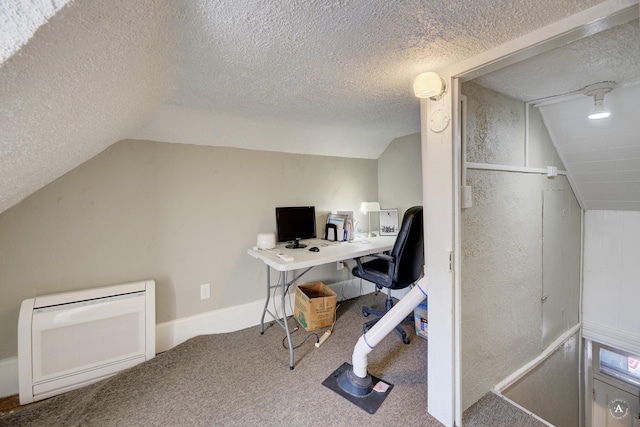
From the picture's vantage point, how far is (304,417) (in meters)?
1.47

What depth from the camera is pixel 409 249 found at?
2.12 m

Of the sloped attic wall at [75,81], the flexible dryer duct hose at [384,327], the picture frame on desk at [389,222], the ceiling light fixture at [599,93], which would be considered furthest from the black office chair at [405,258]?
the sloped attic wall at [75,81]

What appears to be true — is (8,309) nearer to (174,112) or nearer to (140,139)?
(140,139)

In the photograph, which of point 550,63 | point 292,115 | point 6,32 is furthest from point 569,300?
point 6,32

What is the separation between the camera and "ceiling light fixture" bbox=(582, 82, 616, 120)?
149 cm

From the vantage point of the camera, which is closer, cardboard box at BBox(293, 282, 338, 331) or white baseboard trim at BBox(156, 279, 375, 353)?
white baseboard trim at BBox(156, 279, 375, 353)

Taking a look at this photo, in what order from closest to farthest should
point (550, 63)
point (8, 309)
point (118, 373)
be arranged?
1. point (550, 63)
2. point (8, 309)
3. point (118, 373)

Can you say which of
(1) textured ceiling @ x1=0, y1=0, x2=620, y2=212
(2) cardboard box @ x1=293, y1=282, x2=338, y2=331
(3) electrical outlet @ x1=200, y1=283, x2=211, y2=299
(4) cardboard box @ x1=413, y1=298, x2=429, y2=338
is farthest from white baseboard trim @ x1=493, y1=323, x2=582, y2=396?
(3) electrical outlet @ x1=200, y1=283, x2=211, y2=299

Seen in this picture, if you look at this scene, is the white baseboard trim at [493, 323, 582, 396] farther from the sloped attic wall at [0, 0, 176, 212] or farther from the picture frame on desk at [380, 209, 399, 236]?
the sloped attic wall at [0, 0, 176, 212]

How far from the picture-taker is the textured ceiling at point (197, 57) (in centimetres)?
74

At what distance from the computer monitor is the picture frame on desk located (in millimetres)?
838

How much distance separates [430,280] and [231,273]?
1712 mm

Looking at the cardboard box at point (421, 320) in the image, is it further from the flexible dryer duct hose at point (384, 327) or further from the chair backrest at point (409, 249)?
the flexible dryer duct hose at point (384, 327)

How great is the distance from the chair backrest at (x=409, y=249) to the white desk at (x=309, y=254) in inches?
9.8
